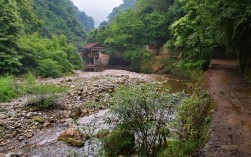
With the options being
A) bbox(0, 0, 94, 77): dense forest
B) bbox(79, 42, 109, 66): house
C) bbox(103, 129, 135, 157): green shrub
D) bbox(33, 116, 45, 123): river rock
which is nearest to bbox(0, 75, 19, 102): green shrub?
bbox(33, 116, 45, 123): river rock

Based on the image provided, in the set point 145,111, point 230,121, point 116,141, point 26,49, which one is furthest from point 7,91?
point 230,121

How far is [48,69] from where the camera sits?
22.6 m

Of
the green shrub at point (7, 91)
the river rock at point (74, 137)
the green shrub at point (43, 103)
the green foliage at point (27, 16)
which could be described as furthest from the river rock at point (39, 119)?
the green foliage at point (27, 16)

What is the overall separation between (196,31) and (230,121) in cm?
777

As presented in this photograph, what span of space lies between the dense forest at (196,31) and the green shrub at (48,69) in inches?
410

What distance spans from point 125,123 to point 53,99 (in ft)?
23.8

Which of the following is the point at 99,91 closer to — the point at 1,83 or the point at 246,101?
the point at 1,83

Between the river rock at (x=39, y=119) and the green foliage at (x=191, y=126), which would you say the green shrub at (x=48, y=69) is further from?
the green foliage at (x=191, y=126)

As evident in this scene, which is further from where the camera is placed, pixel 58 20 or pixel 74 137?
pixel 58 20

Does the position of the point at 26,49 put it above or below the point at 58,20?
below

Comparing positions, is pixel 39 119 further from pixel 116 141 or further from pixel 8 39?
pixel 8 39

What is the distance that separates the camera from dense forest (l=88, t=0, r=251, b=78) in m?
8.86

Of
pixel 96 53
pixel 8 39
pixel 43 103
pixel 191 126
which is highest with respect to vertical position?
pixel 8 39

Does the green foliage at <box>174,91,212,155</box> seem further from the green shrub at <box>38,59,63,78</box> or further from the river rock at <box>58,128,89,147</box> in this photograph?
the green shrub at <box>38,59,63,78</box>
